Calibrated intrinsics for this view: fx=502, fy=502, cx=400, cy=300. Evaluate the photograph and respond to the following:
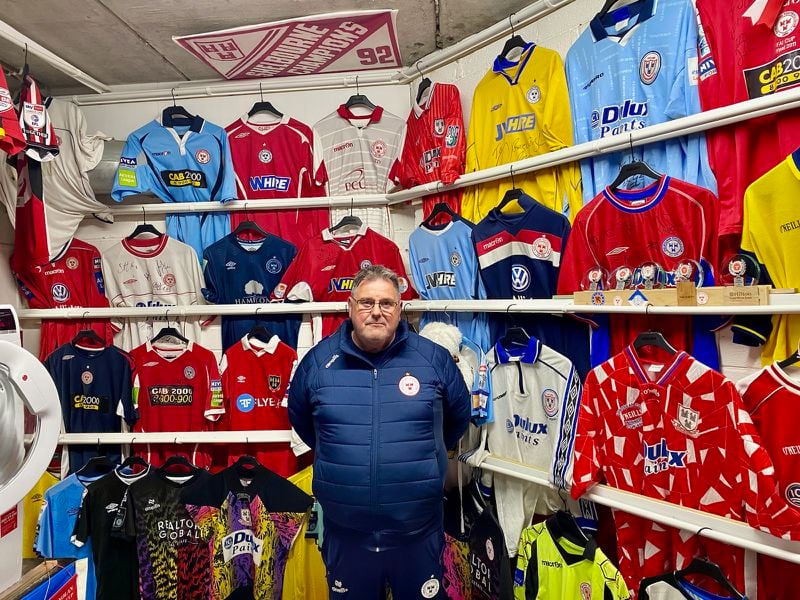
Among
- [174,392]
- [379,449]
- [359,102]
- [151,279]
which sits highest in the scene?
[359,102]

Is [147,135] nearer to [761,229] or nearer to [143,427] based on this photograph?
[143,427]

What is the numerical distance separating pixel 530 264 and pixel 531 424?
0.70 meters

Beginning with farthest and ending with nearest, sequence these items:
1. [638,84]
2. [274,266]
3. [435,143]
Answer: [274,266]
[435,143]
[638,84]

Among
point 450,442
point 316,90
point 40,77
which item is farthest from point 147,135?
point 450,442

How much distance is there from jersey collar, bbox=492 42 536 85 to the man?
45.4 inches

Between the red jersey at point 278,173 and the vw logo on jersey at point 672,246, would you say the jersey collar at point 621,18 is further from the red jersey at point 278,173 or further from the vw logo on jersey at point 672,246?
the red jersey at point 278,173

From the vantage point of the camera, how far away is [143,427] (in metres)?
2.76

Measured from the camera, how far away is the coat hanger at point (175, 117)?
113 inches

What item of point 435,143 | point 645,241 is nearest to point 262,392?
point 435,143

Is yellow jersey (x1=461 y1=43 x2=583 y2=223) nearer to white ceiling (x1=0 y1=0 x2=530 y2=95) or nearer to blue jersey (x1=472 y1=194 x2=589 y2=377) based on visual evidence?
blue jersey (x1=472 y1=194 x2=589 y2=377)

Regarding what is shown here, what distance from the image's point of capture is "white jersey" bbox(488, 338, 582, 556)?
2.08 metres

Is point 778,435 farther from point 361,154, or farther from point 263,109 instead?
point 263,109

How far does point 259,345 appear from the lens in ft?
8.96

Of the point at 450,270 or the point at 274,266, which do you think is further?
the point at 274,266
